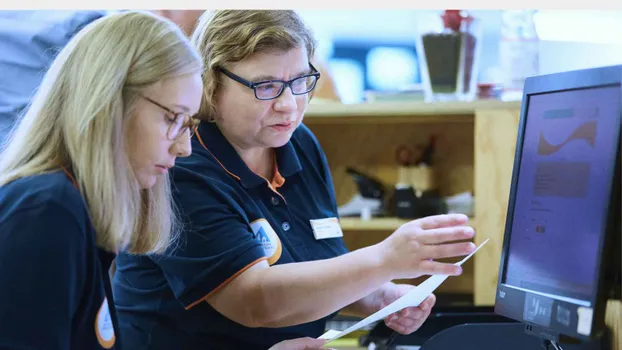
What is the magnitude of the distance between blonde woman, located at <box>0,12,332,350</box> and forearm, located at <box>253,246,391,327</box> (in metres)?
0.30

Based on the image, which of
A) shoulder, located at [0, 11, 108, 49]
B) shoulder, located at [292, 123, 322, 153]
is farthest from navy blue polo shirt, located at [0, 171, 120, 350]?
shoulder, located at [0, 11, 108, 49]

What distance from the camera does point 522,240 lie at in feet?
3.87

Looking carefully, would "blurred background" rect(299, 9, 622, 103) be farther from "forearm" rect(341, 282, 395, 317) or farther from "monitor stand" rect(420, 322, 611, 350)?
"monitor stand" rect(420, 322, 611, 350)

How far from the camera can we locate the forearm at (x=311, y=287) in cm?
132

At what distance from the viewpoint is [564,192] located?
1.09 meters

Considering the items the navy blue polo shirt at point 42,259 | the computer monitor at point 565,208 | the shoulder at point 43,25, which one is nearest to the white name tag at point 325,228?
the computer monitor at point 565,208

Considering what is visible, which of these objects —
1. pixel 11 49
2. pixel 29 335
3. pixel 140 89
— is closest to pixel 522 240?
pixel 140 89

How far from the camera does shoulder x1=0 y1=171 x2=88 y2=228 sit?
97 centimetres

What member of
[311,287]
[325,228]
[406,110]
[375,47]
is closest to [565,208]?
[311,287]

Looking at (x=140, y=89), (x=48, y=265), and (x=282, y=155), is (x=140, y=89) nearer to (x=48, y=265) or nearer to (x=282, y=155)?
(x=48, y=265)

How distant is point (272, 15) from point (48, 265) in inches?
27.9

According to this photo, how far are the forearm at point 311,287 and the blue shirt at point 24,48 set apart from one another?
3.35 ft

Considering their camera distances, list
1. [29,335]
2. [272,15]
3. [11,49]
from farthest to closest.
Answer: [11,49] < [272,15] < [29,335]

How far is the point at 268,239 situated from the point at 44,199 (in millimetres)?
599
